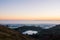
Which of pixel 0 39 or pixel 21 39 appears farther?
pixel 21 39

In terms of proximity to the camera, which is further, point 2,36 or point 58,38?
point 58,38

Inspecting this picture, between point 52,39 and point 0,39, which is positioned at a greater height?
point 0,39

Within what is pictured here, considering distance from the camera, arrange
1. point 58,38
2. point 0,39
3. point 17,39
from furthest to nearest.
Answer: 1. point 58,38
2. point 17,39
3. point 0,39

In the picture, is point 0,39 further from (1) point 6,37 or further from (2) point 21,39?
(2) point 21,39

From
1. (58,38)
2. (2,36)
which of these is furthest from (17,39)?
(58,38)

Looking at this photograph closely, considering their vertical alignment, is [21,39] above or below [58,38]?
above

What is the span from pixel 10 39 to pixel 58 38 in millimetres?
20003

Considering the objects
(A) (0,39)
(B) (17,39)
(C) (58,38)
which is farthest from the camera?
(C) (58,38)

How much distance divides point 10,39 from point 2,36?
78cm

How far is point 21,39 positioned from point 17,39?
74 cm

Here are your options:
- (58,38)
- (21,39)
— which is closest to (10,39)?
(21,39)

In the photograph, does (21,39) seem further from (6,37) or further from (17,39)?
(6,37)

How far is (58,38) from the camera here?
109 ft

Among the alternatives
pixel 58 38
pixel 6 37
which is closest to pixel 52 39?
pixel 58 38
